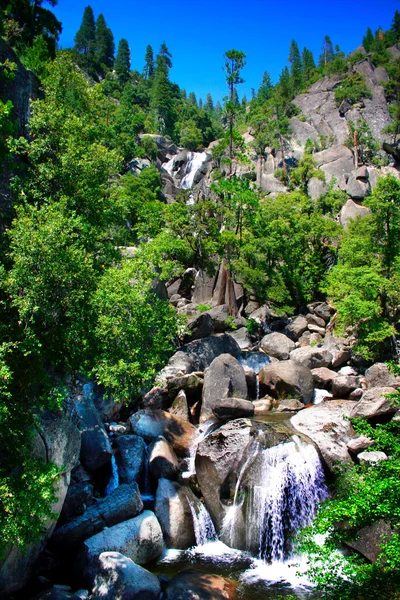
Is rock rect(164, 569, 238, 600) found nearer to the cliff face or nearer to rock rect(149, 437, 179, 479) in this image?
rock rect(149, 437, 179, 479)

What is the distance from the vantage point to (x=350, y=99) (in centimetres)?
7825

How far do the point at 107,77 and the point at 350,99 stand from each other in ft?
172

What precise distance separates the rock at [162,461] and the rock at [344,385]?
32.8ft

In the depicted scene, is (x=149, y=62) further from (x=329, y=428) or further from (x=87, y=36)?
(x=329, y=428)

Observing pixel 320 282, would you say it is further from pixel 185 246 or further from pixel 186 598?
pixel 186 598

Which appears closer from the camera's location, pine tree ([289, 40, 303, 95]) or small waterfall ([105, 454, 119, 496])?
small waterfall ([105, 454, 119, 496])

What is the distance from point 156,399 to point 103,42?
10649 cm

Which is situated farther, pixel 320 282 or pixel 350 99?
pixel 350 99

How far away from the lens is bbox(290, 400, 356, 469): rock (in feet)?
47.2

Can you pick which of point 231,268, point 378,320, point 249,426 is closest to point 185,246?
point 231,268

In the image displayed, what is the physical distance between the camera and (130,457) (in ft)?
49.1

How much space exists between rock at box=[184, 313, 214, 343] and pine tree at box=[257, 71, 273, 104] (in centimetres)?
8948

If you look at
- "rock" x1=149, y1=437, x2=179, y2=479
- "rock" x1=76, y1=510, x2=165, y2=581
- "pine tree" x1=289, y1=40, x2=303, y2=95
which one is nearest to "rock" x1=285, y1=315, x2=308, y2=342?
"rock" x1=149, y1=437, x2=179, y2=479

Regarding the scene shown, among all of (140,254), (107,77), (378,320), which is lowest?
(378,320)
